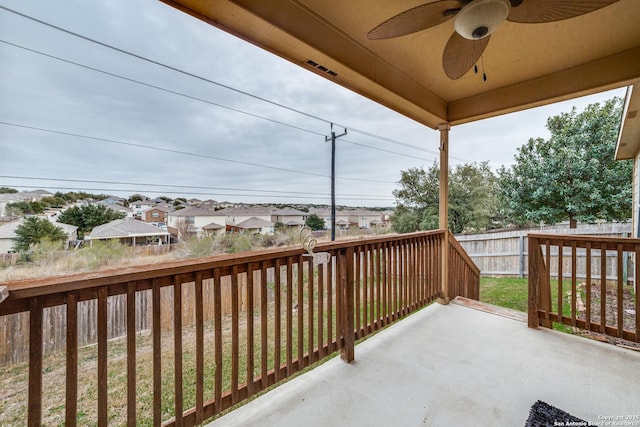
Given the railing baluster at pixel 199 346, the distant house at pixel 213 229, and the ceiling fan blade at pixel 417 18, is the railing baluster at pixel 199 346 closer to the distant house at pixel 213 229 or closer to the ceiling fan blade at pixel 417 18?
the distant house at pixel 213 229

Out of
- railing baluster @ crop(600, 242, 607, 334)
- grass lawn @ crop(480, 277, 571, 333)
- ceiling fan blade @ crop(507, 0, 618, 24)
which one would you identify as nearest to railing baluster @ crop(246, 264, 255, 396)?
ceiling fan blade @ crop(507, 0, 618, 24)

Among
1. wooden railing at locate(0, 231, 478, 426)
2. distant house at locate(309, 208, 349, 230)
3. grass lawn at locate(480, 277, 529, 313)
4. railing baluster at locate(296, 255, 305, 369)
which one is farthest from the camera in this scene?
grass lawn at locate(480, 277, 529, 313)

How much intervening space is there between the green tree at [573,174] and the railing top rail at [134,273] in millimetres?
7797

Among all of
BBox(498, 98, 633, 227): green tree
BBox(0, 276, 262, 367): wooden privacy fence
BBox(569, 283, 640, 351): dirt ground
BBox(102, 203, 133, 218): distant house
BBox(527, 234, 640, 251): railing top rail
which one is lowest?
BBox(569, 283, 640, 351): dirt ground

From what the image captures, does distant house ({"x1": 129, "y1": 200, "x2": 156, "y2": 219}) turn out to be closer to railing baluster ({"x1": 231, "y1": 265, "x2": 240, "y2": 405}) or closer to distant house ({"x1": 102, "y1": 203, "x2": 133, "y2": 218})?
distant house ({"x1": 102, "y1": 203, "x2": 133, "y2": 218})

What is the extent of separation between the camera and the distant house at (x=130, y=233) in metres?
1.18

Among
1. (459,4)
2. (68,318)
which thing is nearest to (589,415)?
(459,4)

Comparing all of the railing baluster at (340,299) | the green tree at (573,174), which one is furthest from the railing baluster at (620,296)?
the green tree at (573,174)

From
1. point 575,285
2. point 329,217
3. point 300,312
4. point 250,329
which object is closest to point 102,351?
point 250,329

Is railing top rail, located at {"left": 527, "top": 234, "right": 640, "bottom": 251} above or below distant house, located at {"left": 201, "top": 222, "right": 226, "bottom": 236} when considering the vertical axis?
below

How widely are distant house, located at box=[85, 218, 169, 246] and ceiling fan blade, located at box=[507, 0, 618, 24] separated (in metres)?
2.15

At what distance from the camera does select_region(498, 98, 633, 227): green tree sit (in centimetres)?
615

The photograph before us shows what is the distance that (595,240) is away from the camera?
7.13ft

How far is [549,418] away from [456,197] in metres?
6.80
